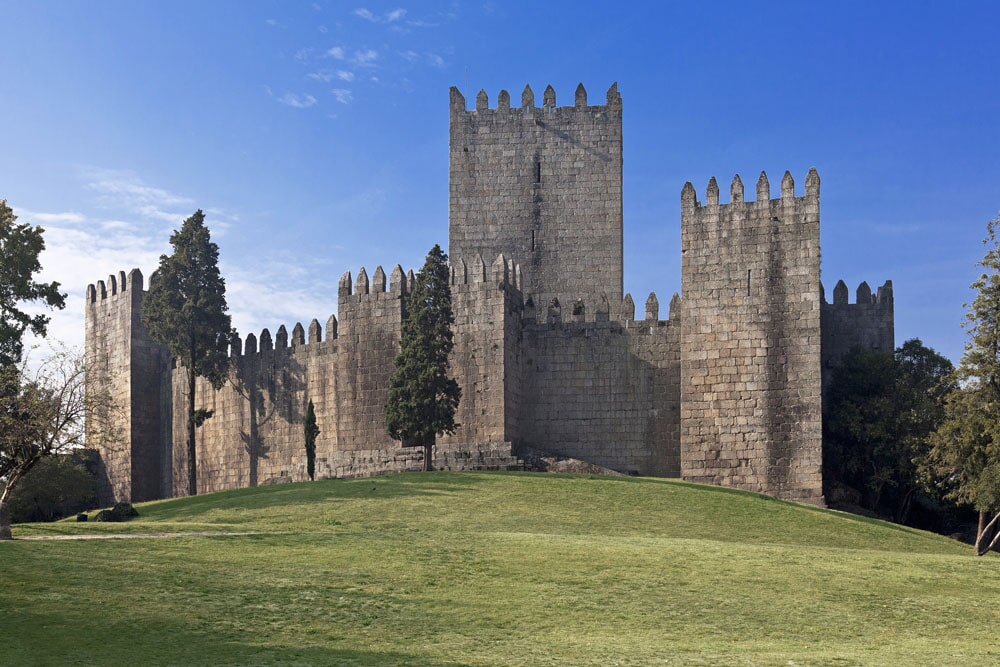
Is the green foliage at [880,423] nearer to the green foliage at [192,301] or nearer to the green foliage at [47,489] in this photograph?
the green foliage at [192,301]

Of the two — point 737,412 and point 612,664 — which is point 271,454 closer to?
point 737,412

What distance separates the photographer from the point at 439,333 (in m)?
43.5

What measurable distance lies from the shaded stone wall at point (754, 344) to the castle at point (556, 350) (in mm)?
52

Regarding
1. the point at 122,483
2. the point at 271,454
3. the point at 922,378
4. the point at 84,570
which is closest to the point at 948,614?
the point at 84,570

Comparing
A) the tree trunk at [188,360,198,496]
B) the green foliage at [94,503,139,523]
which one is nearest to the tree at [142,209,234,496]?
the tree trunk at [188,360,198,496]

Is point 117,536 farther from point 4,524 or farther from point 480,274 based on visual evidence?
point 480,274

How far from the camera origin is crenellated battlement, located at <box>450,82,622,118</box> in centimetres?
5456

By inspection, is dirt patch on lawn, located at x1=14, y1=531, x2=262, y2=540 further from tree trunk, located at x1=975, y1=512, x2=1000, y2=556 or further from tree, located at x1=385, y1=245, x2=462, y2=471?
tree trunk, located at x1=975, y1=512, x2=1000, y2=556

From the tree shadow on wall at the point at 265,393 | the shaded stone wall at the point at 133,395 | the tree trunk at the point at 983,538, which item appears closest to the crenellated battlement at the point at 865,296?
the tree trunk at the point at 983,538

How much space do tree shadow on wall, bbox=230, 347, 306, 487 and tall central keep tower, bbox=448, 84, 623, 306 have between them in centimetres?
870

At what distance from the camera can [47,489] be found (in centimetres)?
4694

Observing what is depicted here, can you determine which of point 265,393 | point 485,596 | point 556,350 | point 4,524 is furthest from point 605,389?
point 485,596

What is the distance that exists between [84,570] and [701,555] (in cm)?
1232

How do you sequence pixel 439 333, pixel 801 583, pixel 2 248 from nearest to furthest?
pixel 801 583 → pixel 2 248 → pixel 439 333
